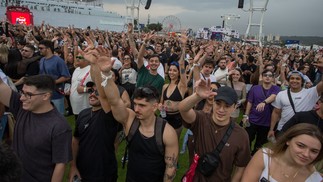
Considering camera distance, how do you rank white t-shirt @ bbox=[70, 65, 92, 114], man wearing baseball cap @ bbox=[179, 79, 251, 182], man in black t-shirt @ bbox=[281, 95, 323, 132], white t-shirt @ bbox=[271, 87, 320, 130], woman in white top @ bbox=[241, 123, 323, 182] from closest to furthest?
woman in white top @ bbox=[241, 123, 323, 182] → man wearing baseball cap @ bbox=[179, 79, 251, 182] → man in black t-shirt @ bbox=[281, 95, 323, 132] → white t-shirt @ bbox=[271, 87, 320, 130] → white t-shirt @ bbox=[70, 65, 92, 114]

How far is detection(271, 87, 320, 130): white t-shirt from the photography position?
3934 millimetres

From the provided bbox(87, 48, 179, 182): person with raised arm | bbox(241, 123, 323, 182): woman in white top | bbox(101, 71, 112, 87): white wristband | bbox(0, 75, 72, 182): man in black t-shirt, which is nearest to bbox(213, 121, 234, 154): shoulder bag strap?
bbox(241, 123, 323, 182): woman in white top

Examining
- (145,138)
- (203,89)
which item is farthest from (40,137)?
(203,89)

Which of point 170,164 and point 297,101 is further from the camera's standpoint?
point 297,101

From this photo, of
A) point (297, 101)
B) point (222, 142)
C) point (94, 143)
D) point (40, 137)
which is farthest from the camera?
point (297, 101)

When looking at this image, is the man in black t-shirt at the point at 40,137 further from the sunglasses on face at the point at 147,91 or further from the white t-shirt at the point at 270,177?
the white t-shirt at the point at 270,177

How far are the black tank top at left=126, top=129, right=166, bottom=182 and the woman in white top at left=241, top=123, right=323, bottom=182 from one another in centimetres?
80

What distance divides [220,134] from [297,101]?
2269mm

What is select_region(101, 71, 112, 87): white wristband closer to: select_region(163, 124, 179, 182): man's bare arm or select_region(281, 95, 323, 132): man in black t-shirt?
select_region(163, 124, 179, 182): man's bare arm

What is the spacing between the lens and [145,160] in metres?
2.49

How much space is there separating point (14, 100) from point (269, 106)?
4.01 meters

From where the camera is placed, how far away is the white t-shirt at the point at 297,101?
12.9ft

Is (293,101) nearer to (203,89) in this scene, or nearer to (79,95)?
(203,89)

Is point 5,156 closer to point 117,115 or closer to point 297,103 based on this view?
point 117,115
